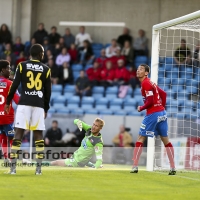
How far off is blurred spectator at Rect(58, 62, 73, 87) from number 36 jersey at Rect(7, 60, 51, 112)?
14.1 m

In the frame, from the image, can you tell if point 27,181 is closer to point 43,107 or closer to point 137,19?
point 43,107

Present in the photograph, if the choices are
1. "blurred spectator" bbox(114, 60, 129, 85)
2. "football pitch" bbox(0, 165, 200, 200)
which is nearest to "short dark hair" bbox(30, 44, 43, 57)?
"football pitch" bbox(0, 165, 200, 200)

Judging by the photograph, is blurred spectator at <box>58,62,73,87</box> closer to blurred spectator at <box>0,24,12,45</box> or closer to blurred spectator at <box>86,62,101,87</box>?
blurred spectator at <box>86,62,101,87</box>

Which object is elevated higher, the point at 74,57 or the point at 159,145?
the point at 74,57

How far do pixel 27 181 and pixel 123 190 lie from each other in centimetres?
152

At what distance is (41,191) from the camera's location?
26.5 feet

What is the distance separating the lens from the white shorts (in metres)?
10.0

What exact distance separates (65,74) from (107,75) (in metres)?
1.64

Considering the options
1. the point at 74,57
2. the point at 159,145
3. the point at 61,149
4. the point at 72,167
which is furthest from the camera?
the point at 74,57

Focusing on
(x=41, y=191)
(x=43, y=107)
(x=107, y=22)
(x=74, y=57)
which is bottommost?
(x=41, y=191)

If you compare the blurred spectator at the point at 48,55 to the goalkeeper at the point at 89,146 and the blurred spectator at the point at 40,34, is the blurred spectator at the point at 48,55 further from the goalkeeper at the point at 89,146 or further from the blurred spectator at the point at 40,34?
the goalkeeper at the point at 89,146

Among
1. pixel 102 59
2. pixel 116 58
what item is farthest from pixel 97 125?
pixel 102 59

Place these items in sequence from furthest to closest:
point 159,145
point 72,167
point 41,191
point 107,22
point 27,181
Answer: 1. point 107,22
2. point 159,145
3. point 72,167
4. point 27,181
5. point 41,191

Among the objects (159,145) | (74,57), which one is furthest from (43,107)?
(74,57)
